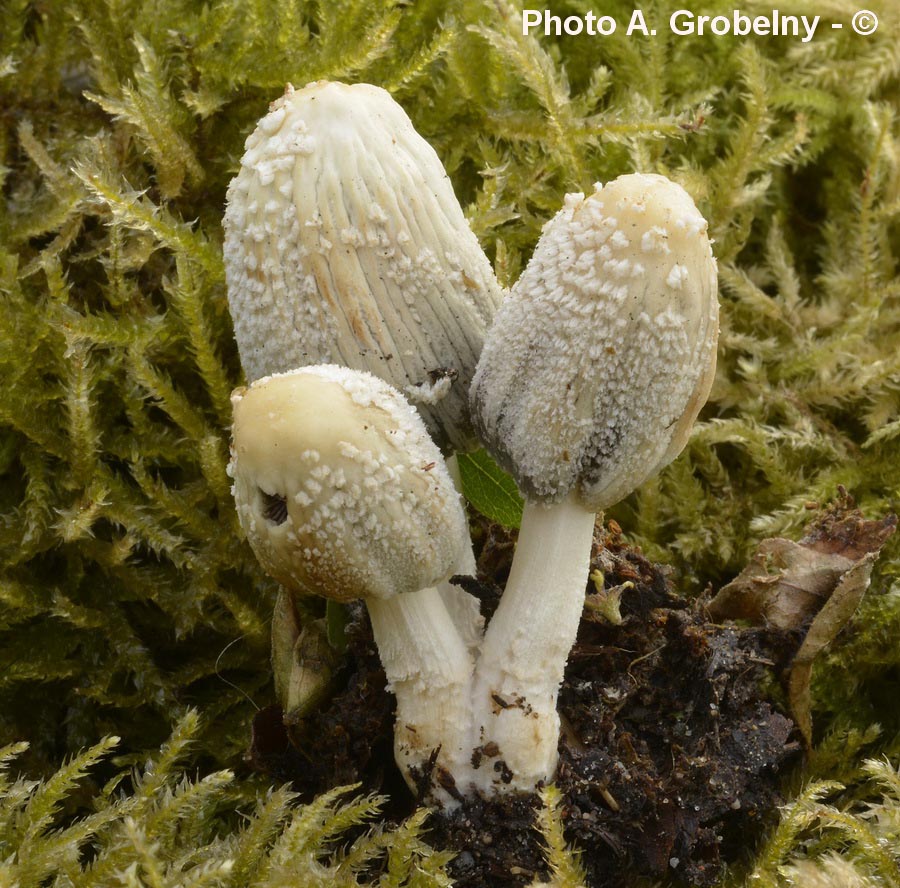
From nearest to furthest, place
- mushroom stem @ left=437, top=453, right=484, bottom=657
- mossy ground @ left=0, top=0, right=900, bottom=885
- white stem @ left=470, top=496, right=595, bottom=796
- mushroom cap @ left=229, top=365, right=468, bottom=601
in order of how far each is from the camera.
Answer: mushroom cap @ left=229, top=365, right=468, bottom=601 < white stem @ left=470, top=496, right=595, bottom=796 < mushroom stem @ left=437, top=453, right=484, bottom=657 < mossy ground @ left=0, top=0, right=900, bottom=885

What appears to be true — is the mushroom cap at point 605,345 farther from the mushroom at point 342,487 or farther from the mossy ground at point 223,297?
the mossy ground at point 223,297

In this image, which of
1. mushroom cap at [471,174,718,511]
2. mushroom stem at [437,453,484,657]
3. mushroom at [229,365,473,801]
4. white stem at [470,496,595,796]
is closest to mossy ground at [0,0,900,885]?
mushroom stem at [437,453,484,657]

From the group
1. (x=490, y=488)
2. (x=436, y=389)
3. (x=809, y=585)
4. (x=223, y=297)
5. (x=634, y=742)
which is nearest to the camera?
(x=436, y=389)

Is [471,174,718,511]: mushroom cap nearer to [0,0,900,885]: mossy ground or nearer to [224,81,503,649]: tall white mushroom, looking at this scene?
[224,81,503,649]: tall white mushroom

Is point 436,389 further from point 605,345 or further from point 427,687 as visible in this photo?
point 427,687

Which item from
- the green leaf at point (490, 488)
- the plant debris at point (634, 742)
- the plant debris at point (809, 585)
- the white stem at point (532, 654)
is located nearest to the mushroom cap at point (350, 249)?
the green leaf at point (490, 488)

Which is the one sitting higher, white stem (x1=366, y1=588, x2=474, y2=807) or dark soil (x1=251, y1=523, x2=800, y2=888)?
white stem (x1=366, y1=588, x2=474, y2=807)

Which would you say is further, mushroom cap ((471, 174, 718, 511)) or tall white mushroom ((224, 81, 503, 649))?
tall white mushroom ((224, 81, 503, 649))

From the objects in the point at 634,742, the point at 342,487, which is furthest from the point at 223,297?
the point at 634,742
